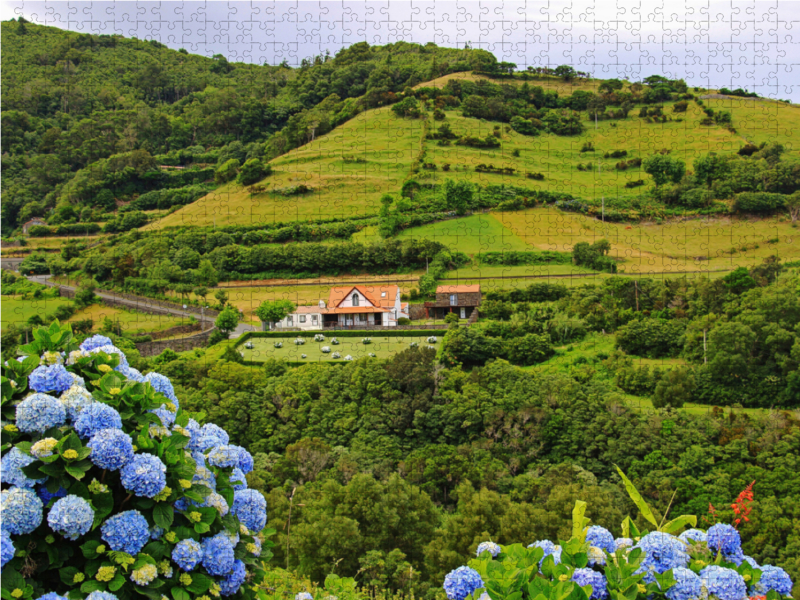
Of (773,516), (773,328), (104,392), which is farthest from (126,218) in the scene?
(104,392)

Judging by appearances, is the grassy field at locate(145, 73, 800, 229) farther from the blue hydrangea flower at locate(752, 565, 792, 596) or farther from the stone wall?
the blue hydrangea flower at locate(752, 565, 792, 596)

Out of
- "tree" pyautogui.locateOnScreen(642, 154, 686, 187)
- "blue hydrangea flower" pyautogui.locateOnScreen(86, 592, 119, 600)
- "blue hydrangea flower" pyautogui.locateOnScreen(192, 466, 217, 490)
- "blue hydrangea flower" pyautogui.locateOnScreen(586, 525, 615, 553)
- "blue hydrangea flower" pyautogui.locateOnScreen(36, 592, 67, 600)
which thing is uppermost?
"tree" pyautogui.locateOnScreen(642, 154, 686, 187)

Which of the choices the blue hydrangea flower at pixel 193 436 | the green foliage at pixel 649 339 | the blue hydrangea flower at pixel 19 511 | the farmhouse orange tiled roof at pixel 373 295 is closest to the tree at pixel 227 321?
the farmhouse orange tiled roof at pixel 373 295

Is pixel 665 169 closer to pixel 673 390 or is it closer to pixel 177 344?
pixel 673 390

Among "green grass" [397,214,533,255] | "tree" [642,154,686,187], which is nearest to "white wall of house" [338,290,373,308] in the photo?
"green grass" [397,214,533,255]

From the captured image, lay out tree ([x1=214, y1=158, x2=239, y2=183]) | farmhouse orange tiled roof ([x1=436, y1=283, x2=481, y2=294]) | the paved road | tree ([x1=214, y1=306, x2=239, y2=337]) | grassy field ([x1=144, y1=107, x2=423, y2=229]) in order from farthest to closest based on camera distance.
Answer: tree ([x1=214, y1=158, x2=239, y2=183])
grassy field ([x1=144, y1=107, x2=423, y2=229])
the paved road
farmhouse orange tiled roof ([x1=436, y1=283, x2=481, y2=294])
tree ([x1=214, y1=306, x2=239, y2=337])

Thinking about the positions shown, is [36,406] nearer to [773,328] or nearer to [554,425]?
[554,425]
